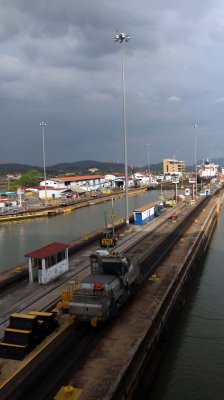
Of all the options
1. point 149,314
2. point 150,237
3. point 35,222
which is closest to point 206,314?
point 149,314

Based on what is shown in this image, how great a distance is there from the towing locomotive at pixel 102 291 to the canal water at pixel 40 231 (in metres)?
17.8

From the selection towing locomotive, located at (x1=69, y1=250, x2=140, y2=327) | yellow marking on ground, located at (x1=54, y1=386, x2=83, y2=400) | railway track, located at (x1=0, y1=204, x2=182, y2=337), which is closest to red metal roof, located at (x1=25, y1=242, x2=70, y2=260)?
railway track, located at (x1=0, y1=204, x2=182, y2=337)

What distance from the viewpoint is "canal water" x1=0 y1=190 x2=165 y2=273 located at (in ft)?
138

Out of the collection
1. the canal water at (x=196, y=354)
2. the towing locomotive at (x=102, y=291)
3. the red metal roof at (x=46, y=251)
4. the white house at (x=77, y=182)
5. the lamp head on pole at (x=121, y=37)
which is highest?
the lamp head on pole at (x=121, y=37)

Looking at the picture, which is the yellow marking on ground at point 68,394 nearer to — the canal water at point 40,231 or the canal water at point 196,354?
the canal water at point 196,354

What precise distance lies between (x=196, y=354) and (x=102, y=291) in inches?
213

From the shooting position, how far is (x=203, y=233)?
41.1 metres

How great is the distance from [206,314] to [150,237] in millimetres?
17469

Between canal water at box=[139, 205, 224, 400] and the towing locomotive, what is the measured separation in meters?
3.13

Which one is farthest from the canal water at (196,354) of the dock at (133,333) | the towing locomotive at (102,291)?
the towing locomotive at (102,291)

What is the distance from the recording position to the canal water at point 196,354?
48.4 feet

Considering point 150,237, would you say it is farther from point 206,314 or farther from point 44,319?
point 44,319

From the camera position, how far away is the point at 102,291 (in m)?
16.6

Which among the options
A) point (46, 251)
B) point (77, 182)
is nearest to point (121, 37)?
point (46, 251)
